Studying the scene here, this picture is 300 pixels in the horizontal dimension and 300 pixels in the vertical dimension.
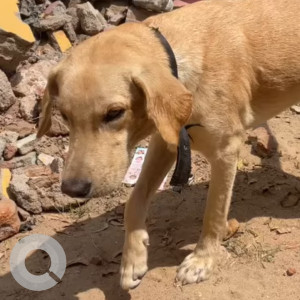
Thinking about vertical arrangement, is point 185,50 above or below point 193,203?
above

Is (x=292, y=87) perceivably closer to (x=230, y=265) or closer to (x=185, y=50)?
(x=185, y=50)

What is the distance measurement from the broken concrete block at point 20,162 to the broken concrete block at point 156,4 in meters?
2.49

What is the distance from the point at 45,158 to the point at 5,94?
2.84 ft

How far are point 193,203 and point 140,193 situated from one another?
3.29ft

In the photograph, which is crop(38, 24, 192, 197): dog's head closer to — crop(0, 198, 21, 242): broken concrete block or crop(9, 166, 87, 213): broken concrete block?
crop(0, 198, 21, 242): broken concrete block

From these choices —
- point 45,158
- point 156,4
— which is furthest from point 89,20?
point 45,158

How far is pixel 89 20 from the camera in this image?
22.4 feet

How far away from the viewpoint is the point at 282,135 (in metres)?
5.83

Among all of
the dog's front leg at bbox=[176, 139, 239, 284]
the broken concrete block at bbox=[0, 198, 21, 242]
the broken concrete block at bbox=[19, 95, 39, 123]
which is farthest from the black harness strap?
the broken concrete block at bbox=[19, 95, 39, 123]

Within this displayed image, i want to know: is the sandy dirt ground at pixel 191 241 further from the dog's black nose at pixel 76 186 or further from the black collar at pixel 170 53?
the black collar at pixel 170 53

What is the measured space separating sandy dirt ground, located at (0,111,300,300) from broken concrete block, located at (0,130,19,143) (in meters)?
0.93

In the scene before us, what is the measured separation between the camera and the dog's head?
10.7 feet

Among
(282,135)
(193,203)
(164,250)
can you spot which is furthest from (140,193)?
(282,135)

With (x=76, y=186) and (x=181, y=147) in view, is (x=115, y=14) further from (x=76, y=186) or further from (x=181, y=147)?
(x=76, y=186)
